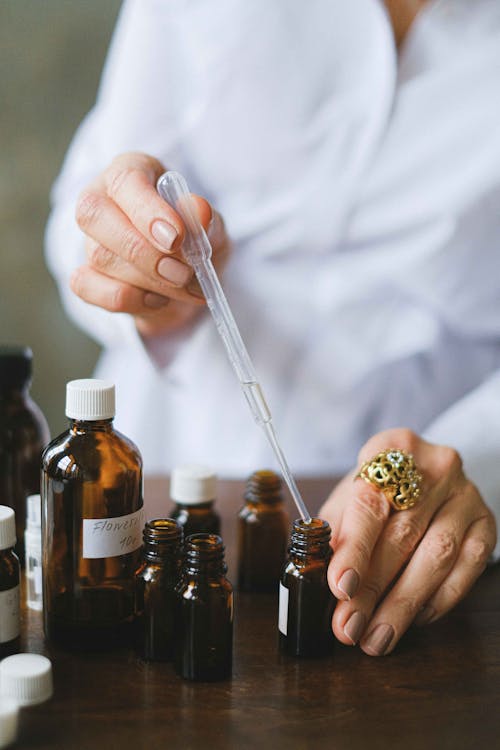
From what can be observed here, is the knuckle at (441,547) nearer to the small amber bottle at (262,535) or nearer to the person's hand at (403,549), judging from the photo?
the person's hand at (403,549)

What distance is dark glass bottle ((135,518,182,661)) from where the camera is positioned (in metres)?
0.68

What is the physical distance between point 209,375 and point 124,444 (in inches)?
19.7

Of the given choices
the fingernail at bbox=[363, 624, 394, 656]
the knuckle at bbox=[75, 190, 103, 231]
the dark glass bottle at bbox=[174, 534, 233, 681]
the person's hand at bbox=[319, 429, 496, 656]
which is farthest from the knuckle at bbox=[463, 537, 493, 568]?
the knuckle at bbox=[75, 190, 103, 231]

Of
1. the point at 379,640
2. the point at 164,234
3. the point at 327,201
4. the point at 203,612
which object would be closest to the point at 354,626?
the point at 379,640

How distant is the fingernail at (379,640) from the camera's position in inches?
27.8

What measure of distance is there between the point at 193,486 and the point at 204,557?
185 mm

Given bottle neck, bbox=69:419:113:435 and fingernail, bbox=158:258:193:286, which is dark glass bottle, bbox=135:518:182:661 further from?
fingernail, bbox=158:258:193:286

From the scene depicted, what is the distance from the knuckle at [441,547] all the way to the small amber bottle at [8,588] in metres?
0.34

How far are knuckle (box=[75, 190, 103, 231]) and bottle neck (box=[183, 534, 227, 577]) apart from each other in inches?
13.7

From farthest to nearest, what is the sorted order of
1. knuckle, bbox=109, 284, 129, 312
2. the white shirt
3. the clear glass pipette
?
the white shirt → knuckle, bbox=109, 284, 129, 312 → the clear glass pipette

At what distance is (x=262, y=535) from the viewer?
0.85 meters

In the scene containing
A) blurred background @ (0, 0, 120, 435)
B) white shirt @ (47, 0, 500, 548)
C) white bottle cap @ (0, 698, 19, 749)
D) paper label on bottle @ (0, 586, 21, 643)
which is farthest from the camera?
blurred background @ (0, 0, 120, 435)

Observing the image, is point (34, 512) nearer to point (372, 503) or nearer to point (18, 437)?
point (18, 437)

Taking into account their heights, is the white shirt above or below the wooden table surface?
above
